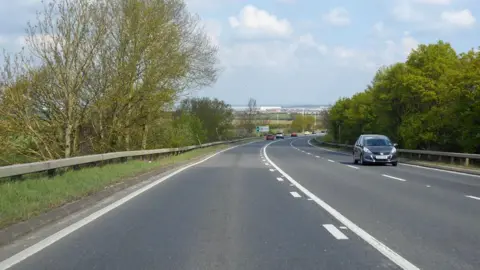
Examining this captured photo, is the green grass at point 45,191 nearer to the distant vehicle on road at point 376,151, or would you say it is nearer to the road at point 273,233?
the road at point 273,233

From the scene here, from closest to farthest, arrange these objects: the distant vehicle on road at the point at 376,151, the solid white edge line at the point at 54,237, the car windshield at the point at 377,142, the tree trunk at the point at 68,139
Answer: the solid white edge line at the point at 54,237, the tree trunk at the point at 68,139, the distant vehicle on road at the point at 376,151, the car windshield at the point at 377,142

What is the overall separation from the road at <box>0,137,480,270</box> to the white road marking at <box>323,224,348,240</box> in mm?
24

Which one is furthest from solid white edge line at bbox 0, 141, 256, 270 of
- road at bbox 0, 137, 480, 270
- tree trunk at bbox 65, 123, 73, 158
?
tree trunk at bbox 65, 123, 73, 158

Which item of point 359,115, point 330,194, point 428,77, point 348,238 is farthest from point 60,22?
point 359,115

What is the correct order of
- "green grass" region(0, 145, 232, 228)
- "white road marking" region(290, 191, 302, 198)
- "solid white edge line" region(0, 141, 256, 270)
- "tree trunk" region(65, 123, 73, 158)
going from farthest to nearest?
"tree trunk" region(65, 123, 73, 158), "white road marking" region(290, 191, 302, 198), "green grass" region(0, 145, 232, 228), "solid white edge line" region(0, 141, 256, 270)

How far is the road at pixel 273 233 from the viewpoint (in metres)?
6.88

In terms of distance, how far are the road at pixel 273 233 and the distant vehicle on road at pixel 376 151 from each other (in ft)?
45.3

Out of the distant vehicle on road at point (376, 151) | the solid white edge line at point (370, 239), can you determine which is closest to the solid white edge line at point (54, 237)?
the solid white edge line at point (370, 239)

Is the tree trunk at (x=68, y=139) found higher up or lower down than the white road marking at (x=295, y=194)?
higher up

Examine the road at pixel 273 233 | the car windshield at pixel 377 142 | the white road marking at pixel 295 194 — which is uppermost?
the car windshield at pixel 377 142

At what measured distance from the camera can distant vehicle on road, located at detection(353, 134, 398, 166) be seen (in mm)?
29203

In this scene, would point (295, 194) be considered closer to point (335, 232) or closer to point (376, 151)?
point (335, 232)

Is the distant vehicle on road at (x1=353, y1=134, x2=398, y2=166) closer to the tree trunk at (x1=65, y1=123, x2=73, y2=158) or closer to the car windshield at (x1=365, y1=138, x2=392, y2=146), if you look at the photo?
the car windshield at (x1=365, y1=138, x2=392, y2=146)

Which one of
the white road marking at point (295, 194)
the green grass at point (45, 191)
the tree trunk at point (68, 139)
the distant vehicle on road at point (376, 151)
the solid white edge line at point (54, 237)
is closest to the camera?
the solid white edge line at point (54, 237)
